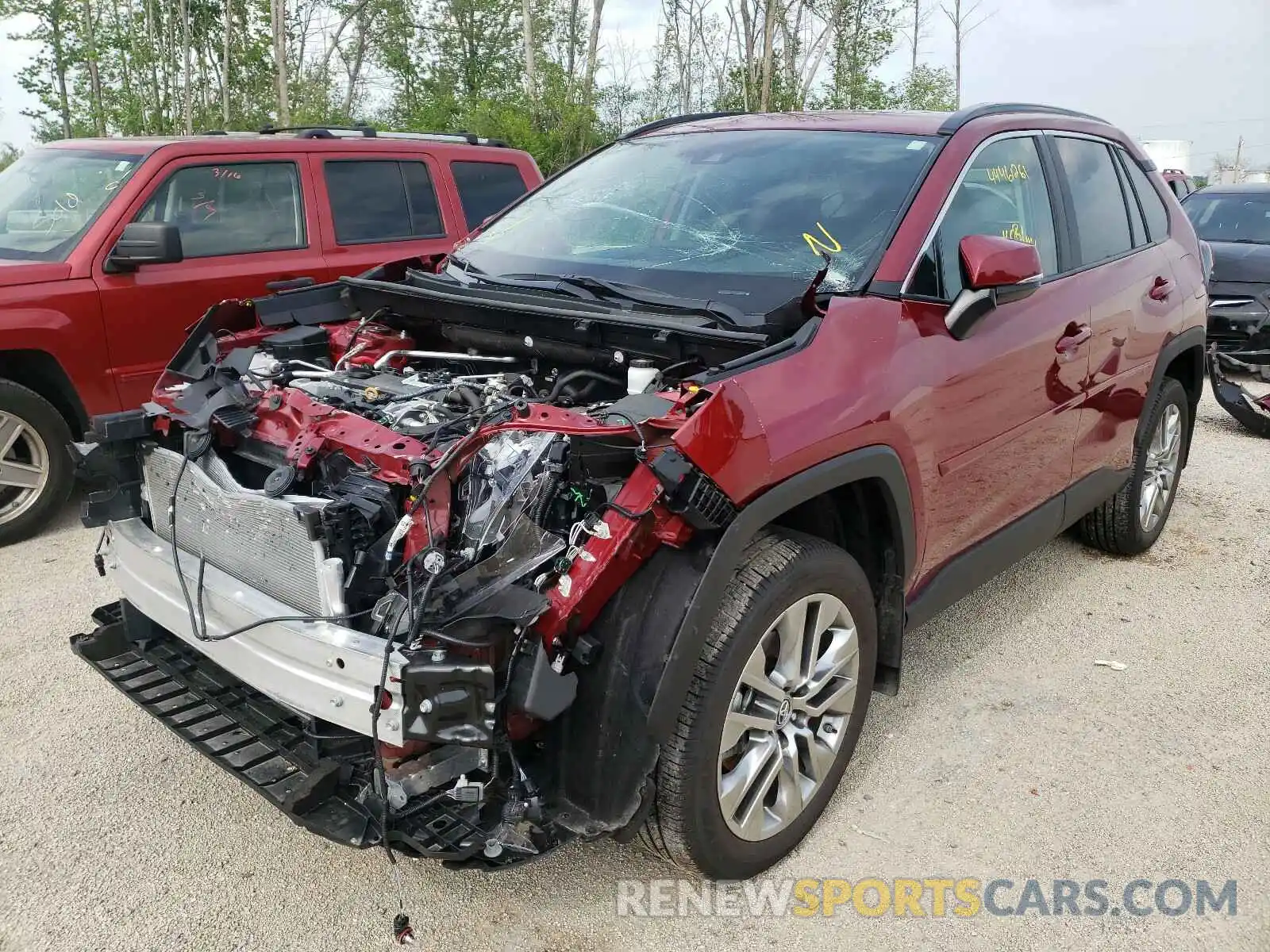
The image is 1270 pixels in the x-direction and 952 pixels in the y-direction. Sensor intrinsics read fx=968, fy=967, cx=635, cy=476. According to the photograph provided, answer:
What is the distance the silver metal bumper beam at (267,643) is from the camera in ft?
6.88

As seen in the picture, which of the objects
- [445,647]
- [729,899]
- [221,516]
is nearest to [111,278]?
[221,516]

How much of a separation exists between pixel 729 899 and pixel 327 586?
134cm

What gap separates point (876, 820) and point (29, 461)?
4.40 meters

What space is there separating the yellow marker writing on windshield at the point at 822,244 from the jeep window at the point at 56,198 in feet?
12.8

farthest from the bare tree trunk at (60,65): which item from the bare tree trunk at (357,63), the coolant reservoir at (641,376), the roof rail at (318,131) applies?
the coolant reservoir at (641,376)

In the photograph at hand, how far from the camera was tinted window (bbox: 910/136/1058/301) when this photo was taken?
2932 mm

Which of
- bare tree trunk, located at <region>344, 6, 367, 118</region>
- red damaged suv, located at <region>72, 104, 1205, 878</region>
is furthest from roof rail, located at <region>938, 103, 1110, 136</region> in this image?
bare tree trunk, located at <region>344, 6, 367, 118</region>

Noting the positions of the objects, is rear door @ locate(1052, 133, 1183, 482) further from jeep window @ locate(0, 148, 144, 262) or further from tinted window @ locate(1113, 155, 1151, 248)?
jeep window @ locate(0, 148, 144, 262)

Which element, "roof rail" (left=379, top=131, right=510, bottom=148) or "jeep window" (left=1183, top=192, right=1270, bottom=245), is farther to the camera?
"jeep window" (left=1183, top=192, right=1270, bottom=245)

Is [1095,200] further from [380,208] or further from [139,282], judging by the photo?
[139,282]

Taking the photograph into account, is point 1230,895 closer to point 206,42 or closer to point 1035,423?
point 1035,423

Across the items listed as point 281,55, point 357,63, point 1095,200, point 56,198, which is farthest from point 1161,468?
point 357,63

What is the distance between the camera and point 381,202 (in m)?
6.05

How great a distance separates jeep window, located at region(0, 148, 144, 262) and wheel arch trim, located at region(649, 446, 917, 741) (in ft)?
13.9
